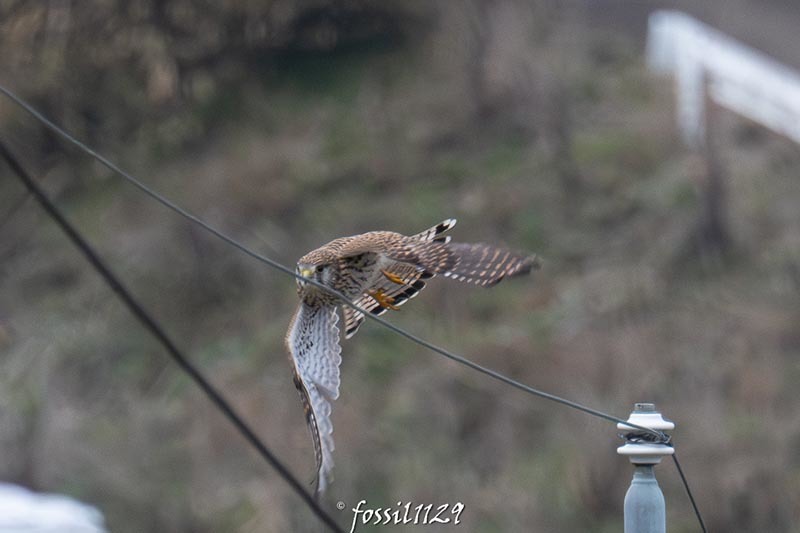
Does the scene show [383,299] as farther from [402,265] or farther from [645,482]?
[645,482]

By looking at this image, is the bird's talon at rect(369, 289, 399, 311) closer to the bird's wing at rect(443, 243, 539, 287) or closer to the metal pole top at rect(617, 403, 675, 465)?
the bird's wing at rect(443, 243, 539, 287)

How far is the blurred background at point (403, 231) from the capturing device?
28.7ft

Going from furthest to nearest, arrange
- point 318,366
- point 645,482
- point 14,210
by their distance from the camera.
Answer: point 14,210, point 318,366, point 645,482

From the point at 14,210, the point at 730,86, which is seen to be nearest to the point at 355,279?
the point at 730,86

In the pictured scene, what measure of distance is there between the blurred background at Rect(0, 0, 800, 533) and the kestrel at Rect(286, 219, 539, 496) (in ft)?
10.6

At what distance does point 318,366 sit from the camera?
15.1 feet

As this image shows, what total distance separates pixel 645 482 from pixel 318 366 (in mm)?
1466

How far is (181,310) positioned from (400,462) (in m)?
3.73

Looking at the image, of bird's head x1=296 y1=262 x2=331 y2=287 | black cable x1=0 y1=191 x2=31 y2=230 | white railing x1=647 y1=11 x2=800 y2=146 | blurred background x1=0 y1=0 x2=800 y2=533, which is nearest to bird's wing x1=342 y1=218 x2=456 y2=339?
bird's head x1=296 y1=262 x2=331 y2=287

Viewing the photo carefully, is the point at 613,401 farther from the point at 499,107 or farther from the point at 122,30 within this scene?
the point at 122,30

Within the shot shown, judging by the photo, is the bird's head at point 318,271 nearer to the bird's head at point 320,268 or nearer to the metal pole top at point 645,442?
the bird's head at point 320,268

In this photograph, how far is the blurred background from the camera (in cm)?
873

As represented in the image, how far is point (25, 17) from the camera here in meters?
14.1

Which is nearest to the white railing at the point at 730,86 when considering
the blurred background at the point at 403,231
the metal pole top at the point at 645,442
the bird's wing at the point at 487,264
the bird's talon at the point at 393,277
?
the blurred background at the point at 403,231
